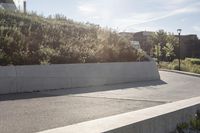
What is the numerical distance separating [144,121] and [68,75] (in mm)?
10498

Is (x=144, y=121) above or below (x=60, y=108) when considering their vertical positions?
above

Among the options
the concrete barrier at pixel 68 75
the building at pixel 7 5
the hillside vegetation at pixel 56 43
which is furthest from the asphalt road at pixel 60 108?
the building at pixel 7 5

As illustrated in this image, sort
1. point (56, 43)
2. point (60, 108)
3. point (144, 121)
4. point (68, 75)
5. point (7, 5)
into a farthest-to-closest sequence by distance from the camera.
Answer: point (7, 5), point (56, 43), point (68, 75), point (60, 108), point (144, 121)

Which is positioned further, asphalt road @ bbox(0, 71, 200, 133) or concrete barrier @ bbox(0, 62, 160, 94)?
concrete barrier @ bbox(0, 62, 160, 94)

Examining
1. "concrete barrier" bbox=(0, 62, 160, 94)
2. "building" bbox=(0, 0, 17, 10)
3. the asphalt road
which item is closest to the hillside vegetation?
"concrete barrier" bbox=(0, 62, 160, 94)

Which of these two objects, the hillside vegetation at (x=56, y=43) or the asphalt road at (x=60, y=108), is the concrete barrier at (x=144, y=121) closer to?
the asphalt road at (x=60, y=108)

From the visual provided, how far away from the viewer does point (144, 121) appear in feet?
23.3

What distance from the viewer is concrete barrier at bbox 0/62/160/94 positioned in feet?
48.6

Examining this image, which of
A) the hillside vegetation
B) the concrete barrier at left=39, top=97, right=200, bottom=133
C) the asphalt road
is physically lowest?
the asphalt road

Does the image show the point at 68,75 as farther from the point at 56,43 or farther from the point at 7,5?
the point at 7,5

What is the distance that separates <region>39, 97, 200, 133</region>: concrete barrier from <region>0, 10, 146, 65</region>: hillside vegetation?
28.9 ft

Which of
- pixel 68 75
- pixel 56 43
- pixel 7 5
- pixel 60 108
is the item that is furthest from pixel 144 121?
pixel 7 5

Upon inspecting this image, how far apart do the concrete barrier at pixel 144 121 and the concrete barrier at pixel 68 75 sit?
285 inches

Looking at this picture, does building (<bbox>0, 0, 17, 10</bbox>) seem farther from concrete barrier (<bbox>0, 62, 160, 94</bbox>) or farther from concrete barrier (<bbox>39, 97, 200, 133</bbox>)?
concrete barrier (<bbox>39, 97, 200, 133</bbox>)
